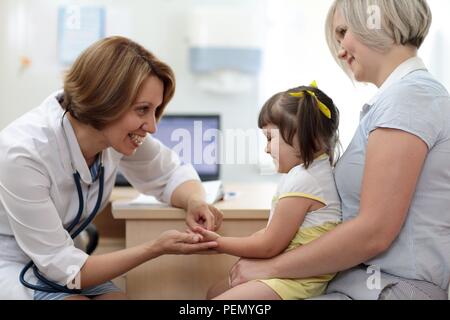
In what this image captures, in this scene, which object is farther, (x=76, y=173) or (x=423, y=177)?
(x=76, y=173)

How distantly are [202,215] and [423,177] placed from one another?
0.58 meters

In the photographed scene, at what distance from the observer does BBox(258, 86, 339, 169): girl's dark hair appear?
130cm

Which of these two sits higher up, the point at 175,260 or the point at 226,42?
the point at 226,42

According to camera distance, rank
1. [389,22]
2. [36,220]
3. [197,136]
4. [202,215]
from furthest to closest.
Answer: [197,136] → [202,215] → [36,220] → [389,22]

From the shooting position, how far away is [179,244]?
136 centimetres

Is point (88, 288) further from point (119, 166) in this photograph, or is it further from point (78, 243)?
point (119, 166)

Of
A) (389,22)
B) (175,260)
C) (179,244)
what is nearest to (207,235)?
(179,244)

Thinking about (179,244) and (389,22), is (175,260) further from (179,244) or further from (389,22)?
(389,22)

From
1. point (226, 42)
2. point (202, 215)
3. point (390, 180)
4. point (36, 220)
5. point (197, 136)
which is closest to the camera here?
point (390, 180)

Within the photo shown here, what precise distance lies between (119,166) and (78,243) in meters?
0.25

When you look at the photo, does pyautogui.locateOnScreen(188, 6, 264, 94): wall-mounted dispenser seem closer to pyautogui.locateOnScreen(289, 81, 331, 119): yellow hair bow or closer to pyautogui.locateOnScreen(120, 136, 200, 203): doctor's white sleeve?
pyautogui.locateOnScreen(120, 136, 200, 203): doctor's white sleeve

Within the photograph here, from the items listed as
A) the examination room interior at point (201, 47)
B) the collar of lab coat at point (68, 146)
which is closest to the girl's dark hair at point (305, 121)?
the collar of lab coat at point (68, 146)

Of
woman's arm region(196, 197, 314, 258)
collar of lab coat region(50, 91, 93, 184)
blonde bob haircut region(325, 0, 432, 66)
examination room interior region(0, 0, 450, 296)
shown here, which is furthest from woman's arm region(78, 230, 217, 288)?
examination room interior region(0, 0, 450, 296)

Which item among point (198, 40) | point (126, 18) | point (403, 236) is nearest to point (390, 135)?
point (403, 236)
